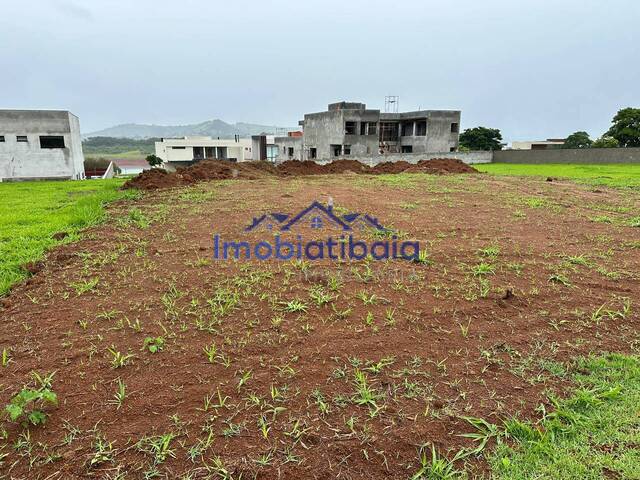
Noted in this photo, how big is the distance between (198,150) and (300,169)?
32.2m

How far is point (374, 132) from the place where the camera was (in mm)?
28234

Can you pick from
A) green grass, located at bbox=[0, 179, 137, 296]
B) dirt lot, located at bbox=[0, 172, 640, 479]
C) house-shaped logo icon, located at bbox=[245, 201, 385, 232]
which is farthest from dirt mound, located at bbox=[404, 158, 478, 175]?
dirt lot, located at bbox=[0, 172, 640, 479]

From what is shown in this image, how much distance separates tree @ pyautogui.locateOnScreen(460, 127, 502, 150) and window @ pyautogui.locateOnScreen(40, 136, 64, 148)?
33996 mm

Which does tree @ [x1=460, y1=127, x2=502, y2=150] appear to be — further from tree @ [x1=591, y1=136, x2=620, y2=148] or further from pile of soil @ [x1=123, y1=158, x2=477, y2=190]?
pile of soil @ [x1=123, y1=158, x2=477, y2=190]

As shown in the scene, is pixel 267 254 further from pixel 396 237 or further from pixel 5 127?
pixel 5 127

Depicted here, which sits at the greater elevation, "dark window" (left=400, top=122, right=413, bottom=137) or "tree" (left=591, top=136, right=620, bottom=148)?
"dark window" (left=400, top=122, right=413, bottom=137)

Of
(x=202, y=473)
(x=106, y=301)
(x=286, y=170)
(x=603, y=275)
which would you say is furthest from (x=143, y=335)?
(x=286, y=170)

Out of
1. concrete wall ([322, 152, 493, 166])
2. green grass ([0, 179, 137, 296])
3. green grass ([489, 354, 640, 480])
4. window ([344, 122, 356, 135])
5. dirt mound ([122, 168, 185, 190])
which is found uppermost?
window ([344, 122, 356, 135])

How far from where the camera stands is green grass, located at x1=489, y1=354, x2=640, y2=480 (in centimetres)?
157

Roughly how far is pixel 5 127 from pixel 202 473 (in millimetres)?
25360

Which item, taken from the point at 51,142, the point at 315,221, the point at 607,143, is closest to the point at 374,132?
the point at 607,143

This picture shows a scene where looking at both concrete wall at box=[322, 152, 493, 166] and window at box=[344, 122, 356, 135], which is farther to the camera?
window at box=[344, 122, 356, 135]

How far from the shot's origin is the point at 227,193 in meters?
8.73

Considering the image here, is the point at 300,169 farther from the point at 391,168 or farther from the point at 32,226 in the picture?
the point at 32,226
